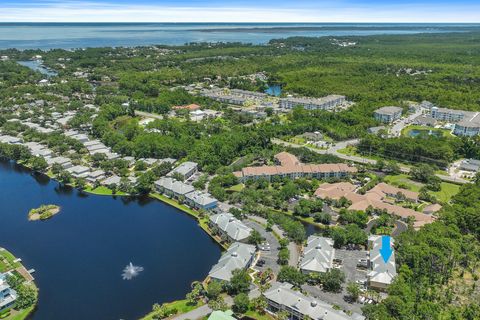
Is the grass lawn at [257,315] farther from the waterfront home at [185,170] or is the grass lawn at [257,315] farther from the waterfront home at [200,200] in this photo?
the waterfront home at [185,170]

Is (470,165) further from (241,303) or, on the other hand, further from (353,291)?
(241,303)

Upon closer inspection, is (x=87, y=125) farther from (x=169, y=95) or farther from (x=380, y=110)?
(x=380, y=110)

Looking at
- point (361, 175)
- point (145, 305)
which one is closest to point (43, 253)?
point (145, 305)

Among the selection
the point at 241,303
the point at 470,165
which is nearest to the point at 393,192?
the point at 470,165

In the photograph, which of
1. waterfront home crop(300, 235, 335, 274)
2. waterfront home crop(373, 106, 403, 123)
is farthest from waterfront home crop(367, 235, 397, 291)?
waterfront home crop(373, 106, 403, 123)

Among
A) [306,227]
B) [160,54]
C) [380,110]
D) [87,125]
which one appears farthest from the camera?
[160,54]

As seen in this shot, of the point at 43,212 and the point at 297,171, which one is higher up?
the point at 297,171
